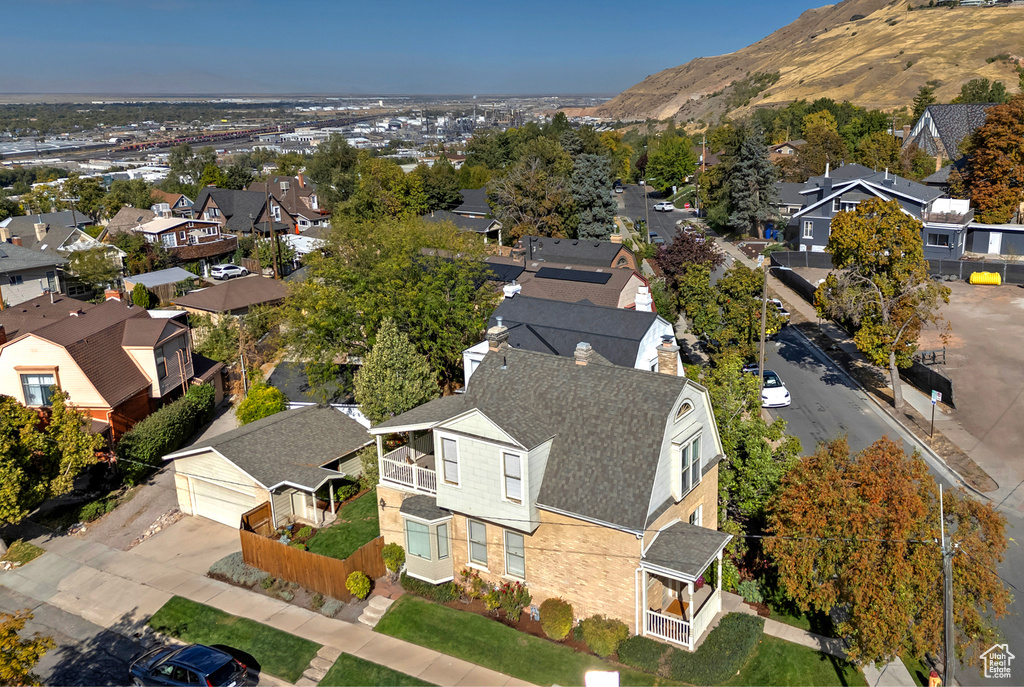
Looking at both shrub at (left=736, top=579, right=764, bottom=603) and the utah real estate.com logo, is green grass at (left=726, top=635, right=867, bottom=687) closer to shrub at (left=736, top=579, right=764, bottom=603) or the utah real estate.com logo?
shrub at (left=736, top=579, right=764, bottom=603)

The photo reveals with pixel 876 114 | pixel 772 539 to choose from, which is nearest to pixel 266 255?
pixel 772 539

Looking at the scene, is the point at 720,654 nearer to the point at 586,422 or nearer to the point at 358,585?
the point at 586,422

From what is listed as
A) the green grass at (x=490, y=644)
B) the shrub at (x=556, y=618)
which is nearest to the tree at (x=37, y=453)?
the green grass at (x=490, y=644)

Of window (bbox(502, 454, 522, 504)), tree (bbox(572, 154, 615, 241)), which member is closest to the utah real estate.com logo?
window (bbox(502, 454, 522, 504))

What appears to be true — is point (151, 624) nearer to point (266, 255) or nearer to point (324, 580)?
point (324, 580)

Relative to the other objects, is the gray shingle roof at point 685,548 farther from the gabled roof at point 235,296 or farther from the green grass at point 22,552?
the gabled roof at point 235,296

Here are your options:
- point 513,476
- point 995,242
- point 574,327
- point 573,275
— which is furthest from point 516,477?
point 995,242
